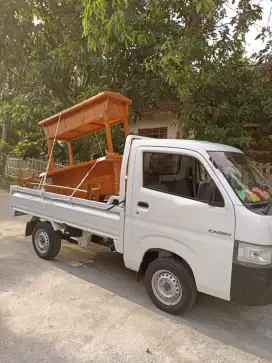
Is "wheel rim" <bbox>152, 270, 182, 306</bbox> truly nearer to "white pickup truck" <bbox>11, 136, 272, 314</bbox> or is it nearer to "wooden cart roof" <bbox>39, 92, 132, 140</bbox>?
"white pickup truck" <bbox>11, 136, 272, 314</bbox>

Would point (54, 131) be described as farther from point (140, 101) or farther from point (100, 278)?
point (140, 101)

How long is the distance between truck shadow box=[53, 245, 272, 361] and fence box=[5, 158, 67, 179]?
7189 millimetres

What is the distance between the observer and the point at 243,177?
3.45 meters

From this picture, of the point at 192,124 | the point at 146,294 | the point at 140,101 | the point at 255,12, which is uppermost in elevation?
the point at 255,12

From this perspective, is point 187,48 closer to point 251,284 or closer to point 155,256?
point 155,256

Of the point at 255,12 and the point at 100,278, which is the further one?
the point at 255,12

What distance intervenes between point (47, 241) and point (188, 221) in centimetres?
267

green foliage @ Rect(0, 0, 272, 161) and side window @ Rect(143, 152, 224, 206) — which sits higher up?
green foliage @ Rect(0, 0, 272, 161)

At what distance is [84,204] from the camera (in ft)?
14.3

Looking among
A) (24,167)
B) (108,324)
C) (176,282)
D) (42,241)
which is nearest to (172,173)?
(176,282)

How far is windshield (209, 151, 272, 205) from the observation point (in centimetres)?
320

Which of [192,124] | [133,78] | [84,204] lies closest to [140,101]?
[133,78]

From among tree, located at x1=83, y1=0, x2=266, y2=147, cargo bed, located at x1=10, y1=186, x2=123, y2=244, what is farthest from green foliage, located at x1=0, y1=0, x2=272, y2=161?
cargo bed, located at x1=10, y1=186, x2=123, y2=244

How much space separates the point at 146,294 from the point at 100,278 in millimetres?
779
